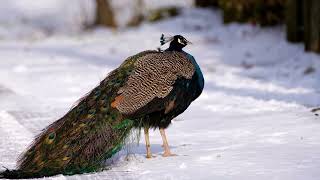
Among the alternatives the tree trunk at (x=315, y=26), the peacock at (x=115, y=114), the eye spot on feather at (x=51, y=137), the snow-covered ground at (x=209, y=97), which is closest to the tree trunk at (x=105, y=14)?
the snow-covered ground at (x=209, y=97)

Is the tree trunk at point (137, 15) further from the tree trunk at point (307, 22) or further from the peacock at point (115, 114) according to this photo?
the peacock at point (115, 114)

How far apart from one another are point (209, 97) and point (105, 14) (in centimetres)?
1523

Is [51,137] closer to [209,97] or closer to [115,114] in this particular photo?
[115,114]

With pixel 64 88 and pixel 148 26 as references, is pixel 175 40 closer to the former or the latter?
pixel 64 88

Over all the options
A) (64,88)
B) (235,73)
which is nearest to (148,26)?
(235,73)

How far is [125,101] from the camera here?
708 cm

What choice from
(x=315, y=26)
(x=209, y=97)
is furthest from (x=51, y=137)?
(x=315, y=26)

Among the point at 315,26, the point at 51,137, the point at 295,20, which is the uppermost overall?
the point at 295,20

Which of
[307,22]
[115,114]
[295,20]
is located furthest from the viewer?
[295,20]

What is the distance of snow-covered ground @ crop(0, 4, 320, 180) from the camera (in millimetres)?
6949

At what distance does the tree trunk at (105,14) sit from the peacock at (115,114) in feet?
63.6

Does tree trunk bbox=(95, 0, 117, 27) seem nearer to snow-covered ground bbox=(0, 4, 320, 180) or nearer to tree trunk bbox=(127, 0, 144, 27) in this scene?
tree trunk bbox=(127, 0, 144, 27)

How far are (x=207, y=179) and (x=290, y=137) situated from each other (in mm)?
1925

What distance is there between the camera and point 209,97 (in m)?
12.1
